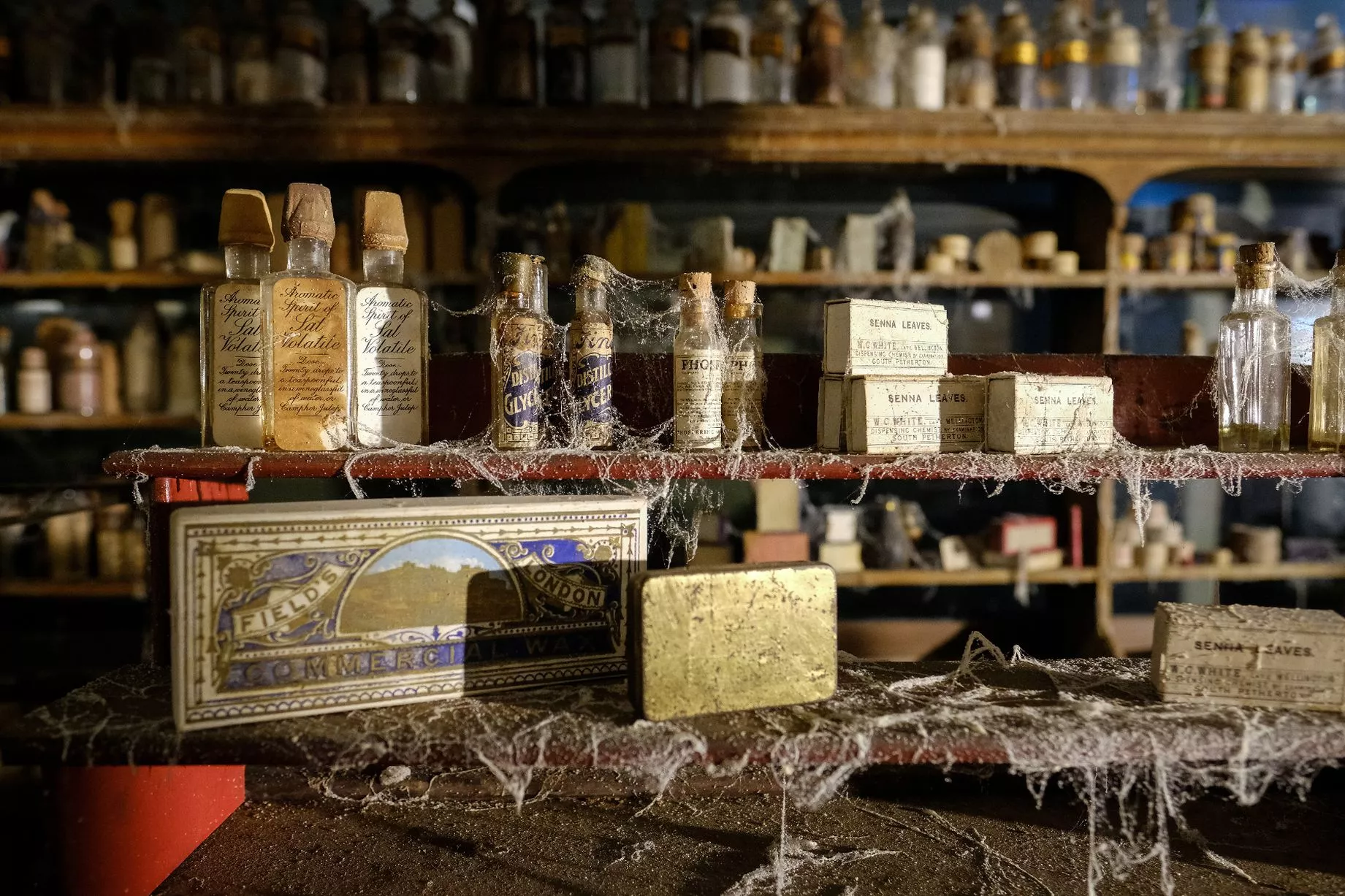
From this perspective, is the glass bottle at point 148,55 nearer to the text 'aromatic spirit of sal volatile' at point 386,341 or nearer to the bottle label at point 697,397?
the text 'aromatic spirit of sal volatile' at point 386,341

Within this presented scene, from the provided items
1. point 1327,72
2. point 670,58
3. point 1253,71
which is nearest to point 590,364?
point 670,58

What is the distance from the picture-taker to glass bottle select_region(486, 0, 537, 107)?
6.80ft

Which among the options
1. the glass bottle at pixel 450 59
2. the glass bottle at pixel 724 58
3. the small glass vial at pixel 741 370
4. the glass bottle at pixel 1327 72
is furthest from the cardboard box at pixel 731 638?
the glass bottle at pixel 1327 72

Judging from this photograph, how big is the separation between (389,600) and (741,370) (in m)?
0.49

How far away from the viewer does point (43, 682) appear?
2357mm

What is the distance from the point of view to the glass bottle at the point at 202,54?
82.2 inches

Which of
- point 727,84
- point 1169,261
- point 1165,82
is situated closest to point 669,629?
point 727,84

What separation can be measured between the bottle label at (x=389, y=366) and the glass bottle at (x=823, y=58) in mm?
1505

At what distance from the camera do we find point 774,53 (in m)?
2.11

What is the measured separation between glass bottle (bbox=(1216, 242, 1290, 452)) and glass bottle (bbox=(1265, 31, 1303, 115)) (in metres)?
1.62

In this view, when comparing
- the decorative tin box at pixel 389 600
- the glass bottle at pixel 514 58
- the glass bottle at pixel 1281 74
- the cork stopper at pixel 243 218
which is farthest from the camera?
the glass bottle at pixel 1281 74

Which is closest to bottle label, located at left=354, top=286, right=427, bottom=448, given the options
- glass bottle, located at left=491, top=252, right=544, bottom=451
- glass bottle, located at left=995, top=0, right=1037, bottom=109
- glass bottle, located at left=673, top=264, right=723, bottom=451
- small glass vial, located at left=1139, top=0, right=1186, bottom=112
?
glass bottle, located at left=491, top=252, right=544, bottom=451

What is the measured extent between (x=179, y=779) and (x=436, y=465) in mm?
527

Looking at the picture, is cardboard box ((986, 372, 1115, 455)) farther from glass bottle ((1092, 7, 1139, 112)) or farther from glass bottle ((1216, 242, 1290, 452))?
glass bottle ((1092, 7, 1139, 112))
